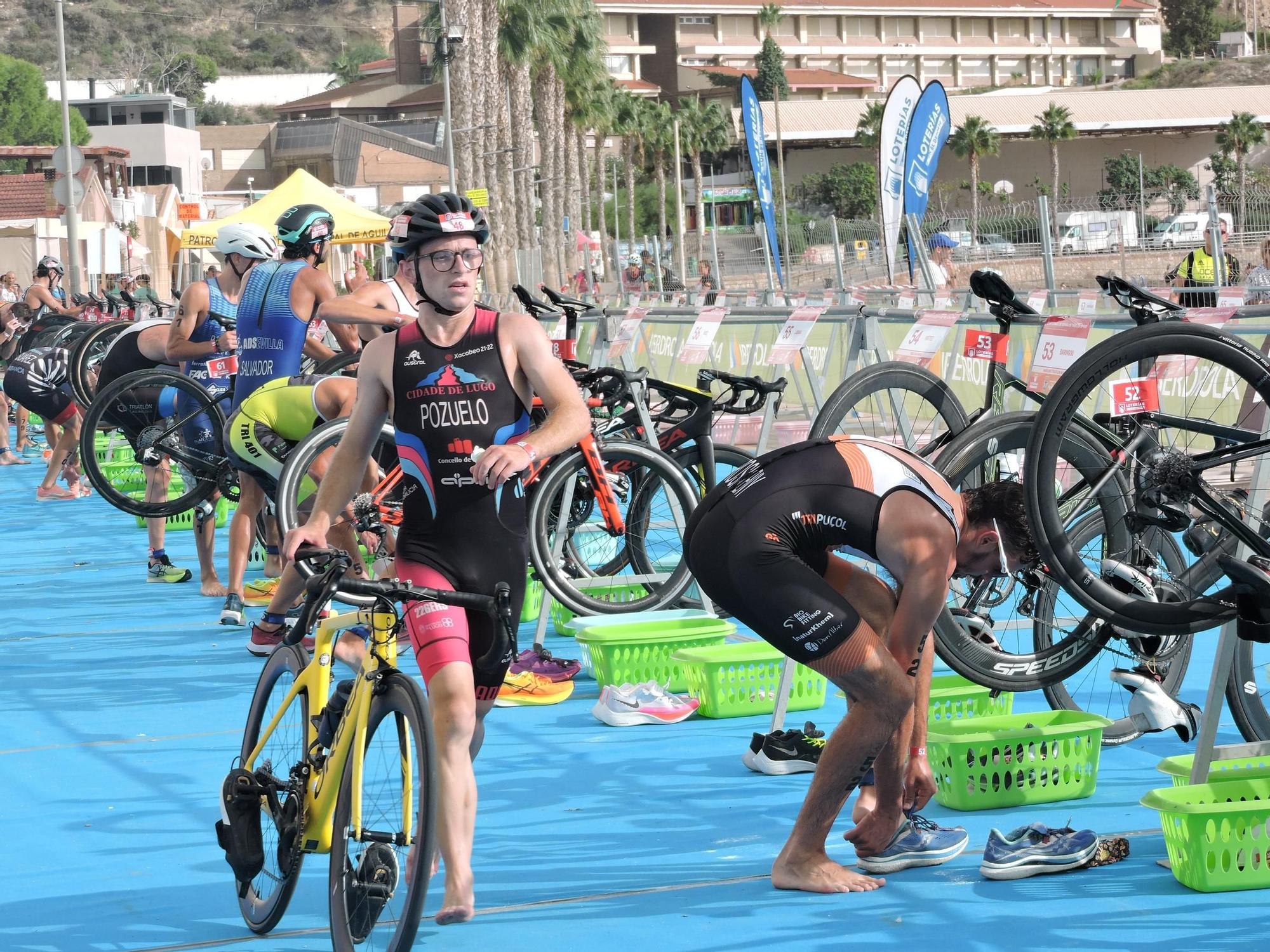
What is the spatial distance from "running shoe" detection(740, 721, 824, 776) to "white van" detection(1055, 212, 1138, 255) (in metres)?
18.0

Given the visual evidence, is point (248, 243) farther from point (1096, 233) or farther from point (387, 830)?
point (1096, 233)

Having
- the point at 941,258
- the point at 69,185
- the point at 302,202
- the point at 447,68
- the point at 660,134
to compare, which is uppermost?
the point at 660,134

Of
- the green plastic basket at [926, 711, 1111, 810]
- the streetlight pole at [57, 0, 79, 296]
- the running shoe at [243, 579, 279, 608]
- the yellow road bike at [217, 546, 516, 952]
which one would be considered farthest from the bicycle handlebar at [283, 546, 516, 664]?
the streetlight pole at [57, 0, 79, 296]

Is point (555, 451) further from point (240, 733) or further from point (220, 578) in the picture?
point (220, 578)

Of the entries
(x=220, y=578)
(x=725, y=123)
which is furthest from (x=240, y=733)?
(x=725, y=123)

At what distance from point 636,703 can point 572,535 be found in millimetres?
1357

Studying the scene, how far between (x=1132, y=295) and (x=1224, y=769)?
1494mm

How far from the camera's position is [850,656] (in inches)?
180

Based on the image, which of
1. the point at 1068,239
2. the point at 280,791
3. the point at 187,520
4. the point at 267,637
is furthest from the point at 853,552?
the point at 1068,239

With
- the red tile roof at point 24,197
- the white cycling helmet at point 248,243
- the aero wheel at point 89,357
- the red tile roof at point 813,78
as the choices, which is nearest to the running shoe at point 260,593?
the white cycling helmet at point 248,243

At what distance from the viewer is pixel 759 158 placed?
62.8 ft

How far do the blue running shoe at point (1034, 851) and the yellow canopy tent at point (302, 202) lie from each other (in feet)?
72.1

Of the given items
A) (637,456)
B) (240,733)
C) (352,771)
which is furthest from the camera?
(637,456)

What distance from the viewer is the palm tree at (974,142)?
7919cm
